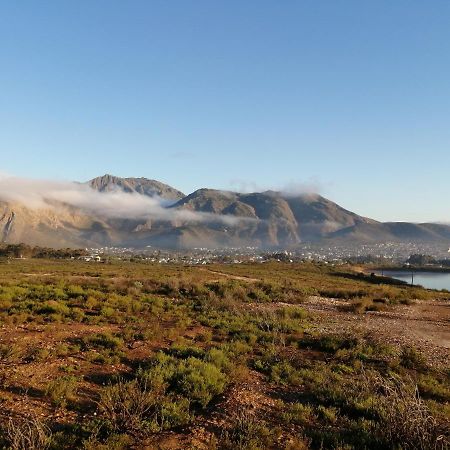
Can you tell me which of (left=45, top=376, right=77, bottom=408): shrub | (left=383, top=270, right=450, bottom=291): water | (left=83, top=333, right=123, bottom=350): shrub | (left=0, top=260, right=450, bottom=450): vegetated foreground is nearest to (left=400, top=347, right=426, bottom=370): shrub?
(left=0, top=260, right=450, bottom=450): vegetated foreground

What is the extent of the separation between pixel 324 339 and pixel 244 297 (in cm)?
1661

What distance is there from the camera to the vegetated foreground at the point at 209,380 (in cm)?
923

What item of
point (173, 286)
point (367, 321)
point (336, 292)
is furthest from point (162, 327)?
point (336, 292)

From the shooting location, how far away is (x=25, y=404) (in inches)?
412

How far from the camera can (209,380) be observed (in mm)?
12430

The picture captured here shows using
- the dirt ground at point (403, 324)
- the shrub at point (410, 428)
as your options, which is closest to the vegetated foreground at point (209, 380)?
the shrub at point (410, 428)

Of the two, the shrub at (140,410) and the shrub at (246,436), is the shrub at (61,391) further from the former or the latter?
the shrub at (246,436)

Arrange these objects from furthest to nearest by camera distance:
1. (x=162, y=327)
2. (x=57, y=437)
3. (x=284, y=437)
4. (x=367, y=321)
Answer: (x=367, y=321), (x=162, y=327), (x=284, y=437), (x=57, y=437)

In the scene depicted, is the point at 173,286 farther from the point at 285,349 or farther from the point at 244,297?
the point at 285,349

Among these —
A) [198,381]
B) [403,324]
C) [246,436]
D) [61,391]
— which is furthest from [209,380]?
[403,324]

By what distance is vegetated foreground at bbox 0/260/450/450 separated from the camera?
30.3ft

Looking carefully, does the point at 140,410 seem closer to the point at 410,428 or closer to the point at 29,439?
the point at 29,439

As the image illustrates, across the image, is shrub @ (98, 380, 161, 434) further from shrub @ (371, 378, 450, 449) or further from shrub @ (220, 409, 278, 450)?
shrub @ (371, 378, 450, 449)

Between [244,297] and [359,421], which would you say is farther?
[244,297]
